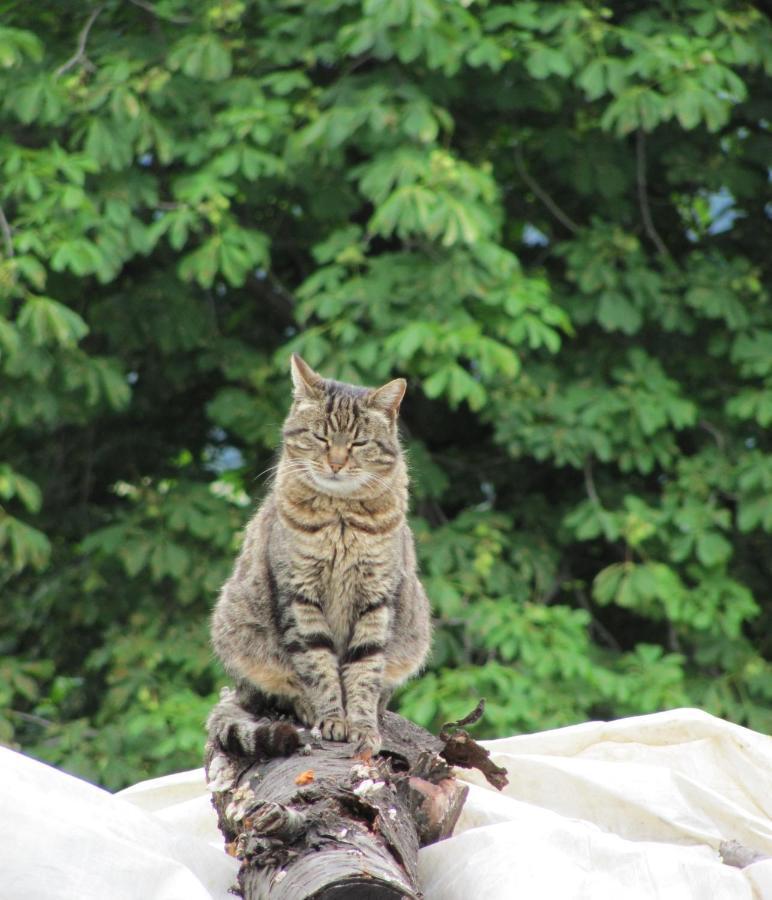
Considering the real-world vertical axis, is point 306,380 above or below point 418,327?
above

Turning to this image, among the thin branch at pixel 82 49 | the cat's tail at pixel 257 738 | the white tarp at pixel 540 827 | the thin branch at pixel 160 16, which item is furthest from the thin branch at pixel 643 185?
the cat's tail at pixel 257 738

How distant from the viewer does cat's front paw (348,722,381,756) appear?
107 inches

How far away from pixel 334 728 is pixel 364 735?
71 millimetres

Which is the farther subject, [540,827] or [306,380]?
[306,380]

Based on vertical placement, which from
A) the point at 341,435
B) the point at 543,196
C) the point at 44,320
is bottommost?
the point at 44,320

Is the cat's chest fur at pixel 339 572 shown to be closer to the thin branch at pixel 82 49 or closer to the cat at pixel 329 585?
the cat at pixel 329 585

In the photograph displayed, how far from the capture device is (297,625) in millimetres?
2906

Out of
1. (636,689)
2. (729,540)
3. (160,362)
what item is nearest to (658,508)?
(729,540)

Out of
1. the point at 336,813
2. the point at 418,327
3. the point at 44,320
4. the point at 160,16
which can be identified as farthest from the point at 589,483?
the point at 336,813

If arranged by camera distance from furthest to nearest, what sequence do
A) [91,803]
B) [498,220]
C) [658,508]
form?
[658,508] → [498,220] → [91,803]

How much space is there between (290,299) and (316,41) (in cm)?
117

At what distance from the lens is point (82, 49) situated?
16.1ft

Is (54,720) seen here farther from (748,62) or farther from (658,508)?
(748,62)

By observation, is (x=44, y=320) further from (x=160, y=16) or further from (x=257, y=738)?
(x=257, y=738)
